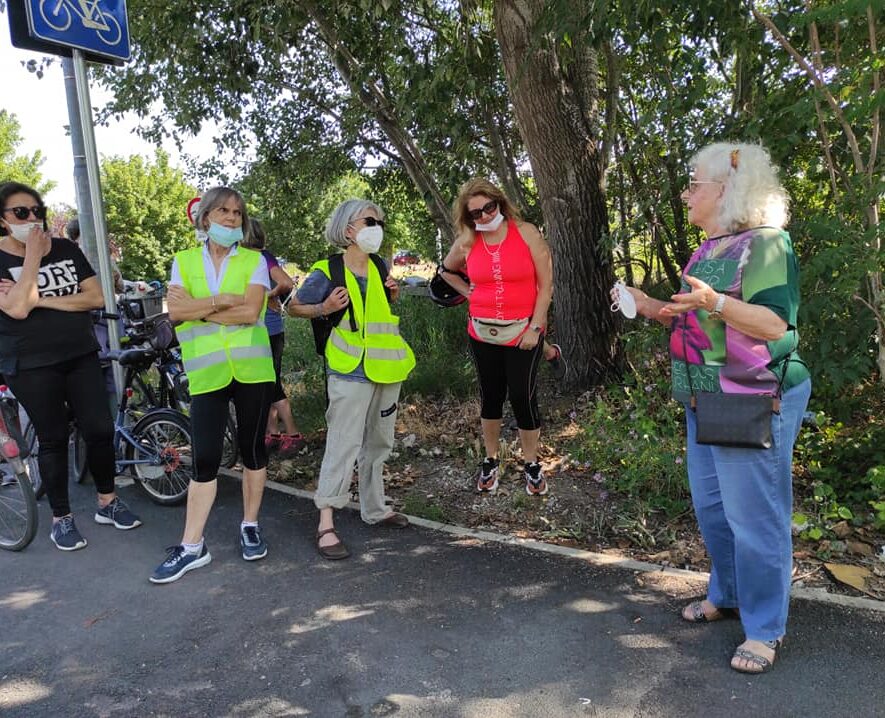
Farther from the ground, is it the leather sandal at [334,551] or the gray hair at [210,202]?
the gray hair at [210,202]

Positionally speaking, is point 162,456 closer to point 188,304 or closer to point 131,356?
point 131,356

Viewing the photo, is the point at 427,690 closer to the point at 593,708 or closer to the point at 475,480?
the point at 593,708


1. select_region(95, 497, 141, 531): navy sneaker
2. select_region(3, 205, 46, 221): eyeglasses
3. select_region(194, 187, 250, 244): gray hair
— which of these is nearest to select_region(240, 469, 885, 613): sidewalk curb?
select_region(95, 497, 141, 531): navy sneaker

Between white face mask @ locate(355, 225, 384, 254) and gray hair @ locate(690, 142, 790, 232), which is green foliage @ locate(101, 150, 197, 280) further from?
gray hair @ locate(690, 142, 790, 232)

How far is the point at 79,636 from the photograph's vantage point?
3.19 m

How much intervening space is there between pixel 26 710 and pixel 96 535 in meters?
1.70

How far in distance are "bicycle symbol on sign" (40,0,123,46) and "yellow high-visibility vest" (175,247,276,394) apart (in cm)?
233

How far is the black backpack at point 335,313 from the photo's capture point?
3.89 metres

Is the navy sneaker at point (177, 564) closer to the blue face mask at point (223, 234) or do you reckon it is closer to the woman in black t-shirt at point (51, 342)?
the woman in black t-shirt at point (51, 342)

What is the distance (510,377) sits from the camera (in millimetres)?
4449

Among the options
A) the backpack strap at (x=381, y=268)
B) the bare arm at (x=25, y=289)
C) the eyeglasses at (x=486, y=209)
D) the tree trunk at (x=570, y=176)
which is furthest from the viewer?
the tree trunk at (x=570, y=176)

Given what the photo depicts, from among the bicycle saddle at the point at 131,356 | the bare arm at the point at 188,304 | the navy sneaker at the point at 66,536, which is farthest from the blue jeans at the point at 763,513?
the bicycle saddle at the point at 131,356

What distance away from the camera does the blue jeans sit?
2.57 m

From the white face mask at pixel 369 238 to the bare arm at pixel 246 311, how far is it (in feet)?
1.92
